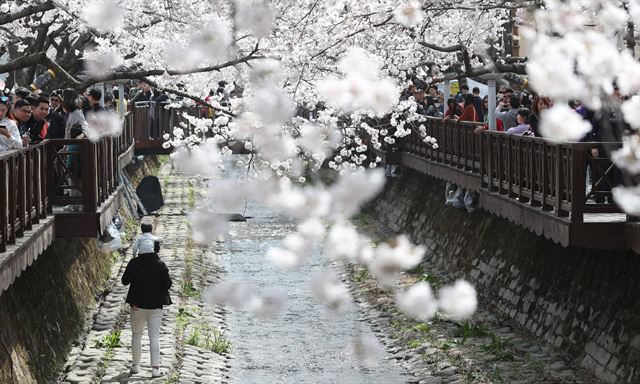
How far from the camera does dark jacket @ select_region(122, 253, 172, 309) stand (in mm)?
16000

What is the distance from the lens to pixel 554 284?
61.3 feet

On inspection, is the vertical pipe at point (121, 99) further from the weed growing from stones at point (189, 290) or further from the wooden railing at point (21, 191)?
the wooden railing at point (21, 191)

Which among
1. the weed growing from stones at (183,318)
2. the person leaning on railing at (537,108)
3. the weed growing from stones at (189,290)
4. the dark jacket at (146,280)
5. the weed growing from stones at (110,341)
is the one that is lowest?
the weed growing from stones at (189,290)

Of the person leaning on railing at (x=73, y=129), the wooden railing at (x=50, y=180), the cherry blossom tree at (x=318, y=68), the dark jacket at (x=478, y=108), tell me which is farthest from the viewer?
the dark jacket at (x=478, y=108)

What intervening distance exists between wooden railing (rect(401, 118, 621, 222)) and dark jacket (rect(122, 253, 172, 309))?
16.8 feet

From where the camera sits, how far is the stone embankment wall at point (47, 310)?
1401cm

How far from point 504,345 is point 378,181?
11189 millimetres

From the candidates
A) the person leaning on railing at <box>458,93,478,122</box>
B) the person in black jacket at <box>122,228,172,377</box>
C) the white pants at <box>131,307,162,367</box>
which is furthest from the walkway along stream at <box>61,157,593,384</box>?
the person leaning on railing at <box>458,93,478,122</box>

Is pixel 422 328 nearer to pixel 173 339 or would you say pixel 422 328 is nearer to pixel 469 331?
pixel 469 331

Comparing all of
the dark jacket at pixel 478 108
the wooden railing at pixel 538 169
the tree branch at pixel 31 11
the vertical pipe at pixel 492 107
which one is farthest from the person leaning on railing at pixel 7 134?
the dark jacket at pixel 478 108

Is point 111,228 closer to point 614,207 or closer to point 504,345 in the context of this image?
point 504,345

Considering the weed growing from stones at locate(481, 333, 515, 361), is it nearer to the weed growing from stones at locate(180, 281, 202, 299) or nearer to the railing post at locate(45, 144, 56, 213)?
the railing post at locate(45, 144, 56, 213)

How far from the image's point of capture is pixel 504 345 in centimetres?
1855

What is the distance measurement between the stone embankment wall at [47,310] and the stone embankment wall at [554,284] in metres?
6.69
